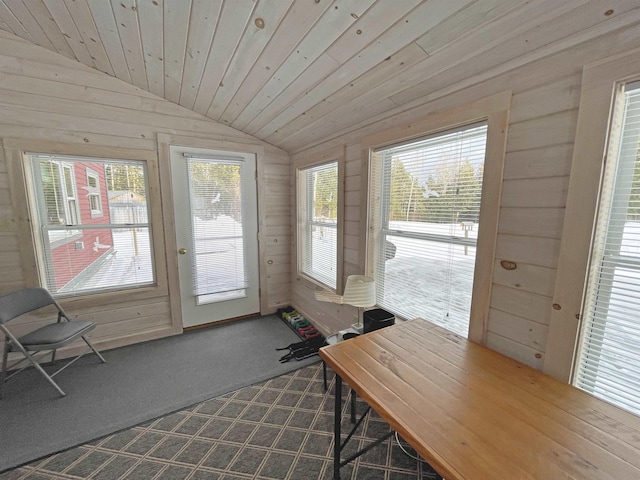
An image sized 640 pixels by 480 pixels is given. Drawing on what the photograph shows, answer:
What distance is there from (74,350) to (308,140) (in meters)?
3.00

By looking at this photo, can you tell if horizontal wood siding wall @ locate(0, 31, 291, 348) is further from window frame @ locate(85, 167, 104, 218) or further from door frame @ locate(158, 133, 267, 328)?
window frame @ locate(85, 167, 104, 218)

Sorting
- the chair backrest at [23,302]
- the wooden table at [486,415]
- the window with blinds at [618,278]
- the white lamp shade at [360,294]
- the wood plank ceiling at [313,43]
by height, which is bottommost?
the chair backrest at [23,302]

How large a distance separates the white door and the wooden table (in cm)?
209

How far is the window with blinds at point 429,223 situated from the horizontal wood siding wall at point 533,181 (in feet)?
0.52

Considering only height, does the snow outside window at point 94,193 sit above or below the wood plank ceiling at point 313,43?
below

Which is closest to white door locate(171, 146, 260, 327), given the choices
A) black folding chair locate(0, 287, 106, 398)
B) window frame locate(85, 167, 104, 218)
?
window frame locate(85, 167, 104, 218)

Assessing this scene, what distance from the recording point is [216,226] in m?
2.92

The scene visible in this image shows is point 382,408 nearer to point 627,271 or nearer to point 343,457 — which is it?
point 343,457

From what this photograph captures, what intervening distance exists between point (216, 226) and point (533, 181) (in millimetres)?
2760

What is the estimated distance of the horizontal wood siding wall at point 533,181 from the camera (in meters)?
0.98

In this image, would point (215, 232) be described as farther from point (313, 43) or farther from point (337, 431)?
point (337, 431)

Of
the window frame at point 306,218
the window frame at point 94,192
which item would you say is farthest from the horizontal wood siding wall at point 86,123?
the window frame at point 306,218

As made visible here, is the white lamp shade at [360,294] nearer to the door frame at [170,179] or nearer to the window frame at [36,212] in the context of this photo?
the door frame at [170,179]

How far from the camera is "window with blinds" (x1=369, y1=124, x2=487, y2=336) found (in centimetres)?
139
